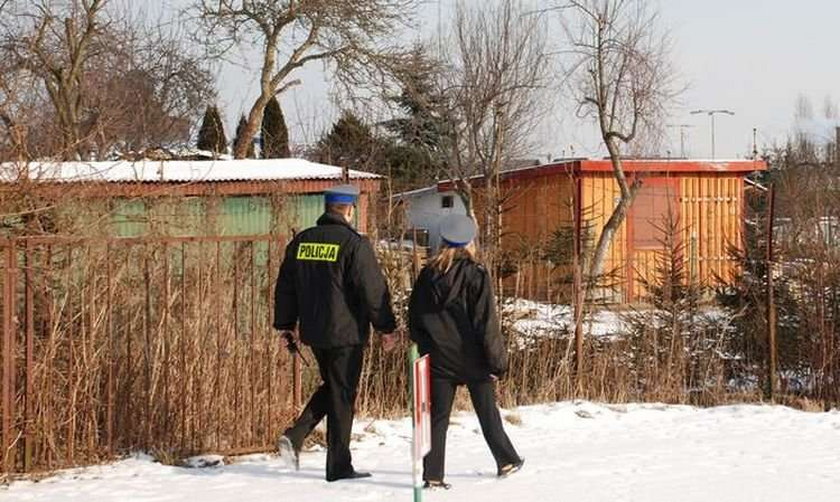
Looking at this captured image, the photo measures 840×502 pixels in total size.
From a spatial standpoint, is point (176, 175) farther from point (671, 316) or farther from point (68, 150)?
point (671, 316)

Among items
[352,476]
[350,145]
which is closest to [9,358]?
[352,476]

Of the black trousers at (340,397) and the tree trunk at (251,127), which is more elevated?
the tree trunk at (251,127)

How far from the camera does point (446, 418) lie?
6.96m

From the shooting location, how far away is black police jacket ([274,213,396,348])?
698 cm

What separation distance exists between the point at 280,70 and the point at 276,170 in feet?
34.2

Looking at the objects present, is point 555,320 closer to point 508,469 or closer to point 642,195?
point 508,469

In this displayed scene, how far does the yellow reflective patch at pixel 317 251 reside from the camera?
702 cm

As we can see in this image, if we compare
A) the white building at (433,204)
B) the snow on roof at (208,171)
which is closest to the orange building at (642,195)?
the white building at (433,204)

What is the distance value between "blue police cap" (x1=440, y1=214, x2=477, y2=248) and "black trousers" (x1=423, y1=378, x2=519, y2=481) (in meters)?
0.90

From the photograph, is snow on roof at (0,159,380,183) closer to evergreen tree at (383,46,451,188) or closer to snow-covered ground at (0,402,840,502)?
snow-covered ground at (0,402,840,502)

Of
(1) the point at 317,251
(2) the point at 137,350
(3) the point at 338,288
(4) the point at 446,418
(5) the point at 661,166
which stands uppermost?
(5) the point at 661,166

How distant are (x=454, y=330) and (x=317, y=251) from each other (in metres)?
1.05

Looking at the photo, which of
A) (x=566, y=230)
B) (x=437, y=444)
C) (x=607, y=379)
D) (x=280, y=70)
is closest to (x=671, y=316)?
(x=607, y=379)

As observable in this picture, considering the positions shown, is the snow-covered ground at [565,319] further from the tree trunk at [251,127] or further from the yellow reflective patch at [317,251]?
the tree trunk at [251,127]
